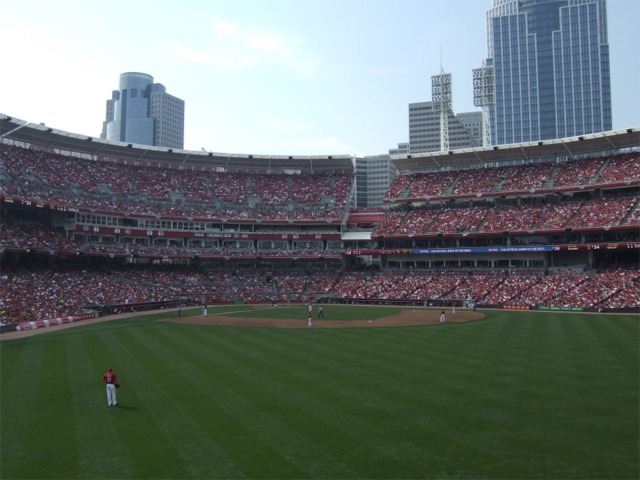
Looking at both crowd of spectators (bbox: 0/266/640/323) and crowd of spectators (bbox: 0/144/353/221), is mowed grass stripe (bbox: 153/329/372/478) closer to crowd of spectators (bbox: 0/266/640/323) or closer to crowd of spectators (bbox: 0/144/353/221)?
crowd of spectators (bbox: 0/266/640/323)

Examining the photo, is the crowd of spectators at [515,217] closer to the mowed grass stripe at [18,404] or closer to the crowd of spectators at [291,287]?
the crowd of spectators at [291,287]

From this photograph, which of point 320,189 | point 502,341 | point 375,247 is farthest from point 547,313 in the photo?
point 320,189

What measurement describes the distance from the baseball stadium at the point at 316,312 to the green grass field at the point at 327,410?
0.35 feet

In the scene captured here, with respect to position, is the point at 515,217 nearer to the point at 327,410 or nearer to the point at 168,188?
the point at 168,188

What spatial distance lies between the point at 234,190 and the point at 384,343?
5876cm

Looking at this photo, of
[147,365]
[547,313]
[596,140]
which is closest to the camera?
[147,365]

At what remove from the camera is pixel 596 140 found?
221ft

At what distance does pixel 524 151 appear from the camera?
73875 mm

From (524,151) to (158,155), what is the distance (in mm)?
57112

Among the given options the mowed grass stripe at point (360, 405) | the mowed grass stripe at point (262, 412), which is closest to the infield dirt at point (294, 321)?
the mowed grass stripe at point (262, 412)

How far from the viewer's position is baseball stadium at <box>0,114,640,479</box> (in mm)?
14078

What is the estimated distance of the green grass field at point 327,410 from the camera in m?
12.7

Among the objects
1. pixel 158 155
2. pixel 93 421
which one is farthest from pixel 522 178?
pixel 93 421

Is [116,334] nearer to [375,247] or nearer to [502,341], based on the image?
[502,341]
